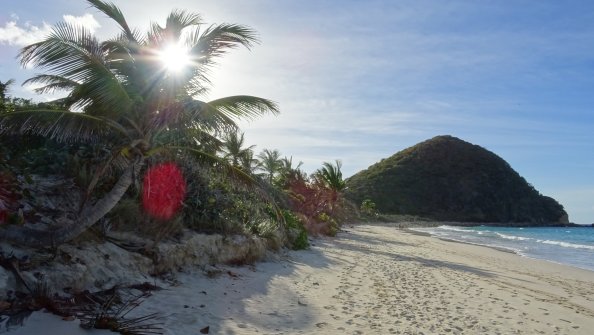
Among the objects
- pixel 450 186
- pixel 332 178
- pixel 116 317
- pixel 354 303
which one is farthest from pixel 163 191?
pixel 450 186

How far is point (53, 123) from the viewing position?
605cm

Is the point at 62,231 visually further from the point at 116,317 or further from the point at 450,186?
the point at 450,186

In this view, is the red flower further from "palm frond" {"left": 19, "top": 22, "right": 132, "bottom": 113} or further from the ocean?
the ocean

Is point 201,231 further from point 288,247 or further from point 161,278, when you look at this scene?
point 288,247

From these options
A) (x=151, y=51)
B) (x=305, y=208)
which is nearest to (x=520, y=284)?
(x=151, y=51)

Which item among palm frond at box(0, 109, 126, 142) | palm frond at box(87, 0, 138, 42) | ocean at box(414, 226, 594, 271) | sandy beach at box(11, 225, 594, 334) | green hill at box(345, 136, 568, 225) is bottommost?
sandy beach at box(11, 225, 594, 334)

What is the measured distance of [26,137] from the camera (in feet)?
29.3

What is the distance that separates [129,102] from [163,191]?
286 centimetres

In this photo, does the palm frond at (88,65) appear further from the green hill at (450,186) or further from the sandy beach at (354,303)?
the green hill at (450,186)

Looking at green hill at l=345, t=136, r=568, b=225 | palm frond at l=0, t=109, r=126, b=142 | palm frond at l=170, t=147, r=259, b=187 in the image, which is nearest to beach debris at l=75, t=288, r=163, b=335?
palm frond at l=0, t=109, r=126, b=142

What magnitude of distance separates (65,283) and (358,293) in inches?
192

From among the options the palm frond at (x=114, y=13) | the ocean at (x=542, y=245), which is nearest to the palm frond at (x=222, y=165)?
the palm frond at (x=114, y=13)

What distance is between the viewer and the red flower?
8188 mm

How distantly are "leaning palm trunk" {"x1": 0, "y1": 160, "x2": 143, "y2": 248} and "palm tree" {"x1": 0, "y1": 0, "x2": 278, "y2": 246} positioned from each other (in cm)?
1
